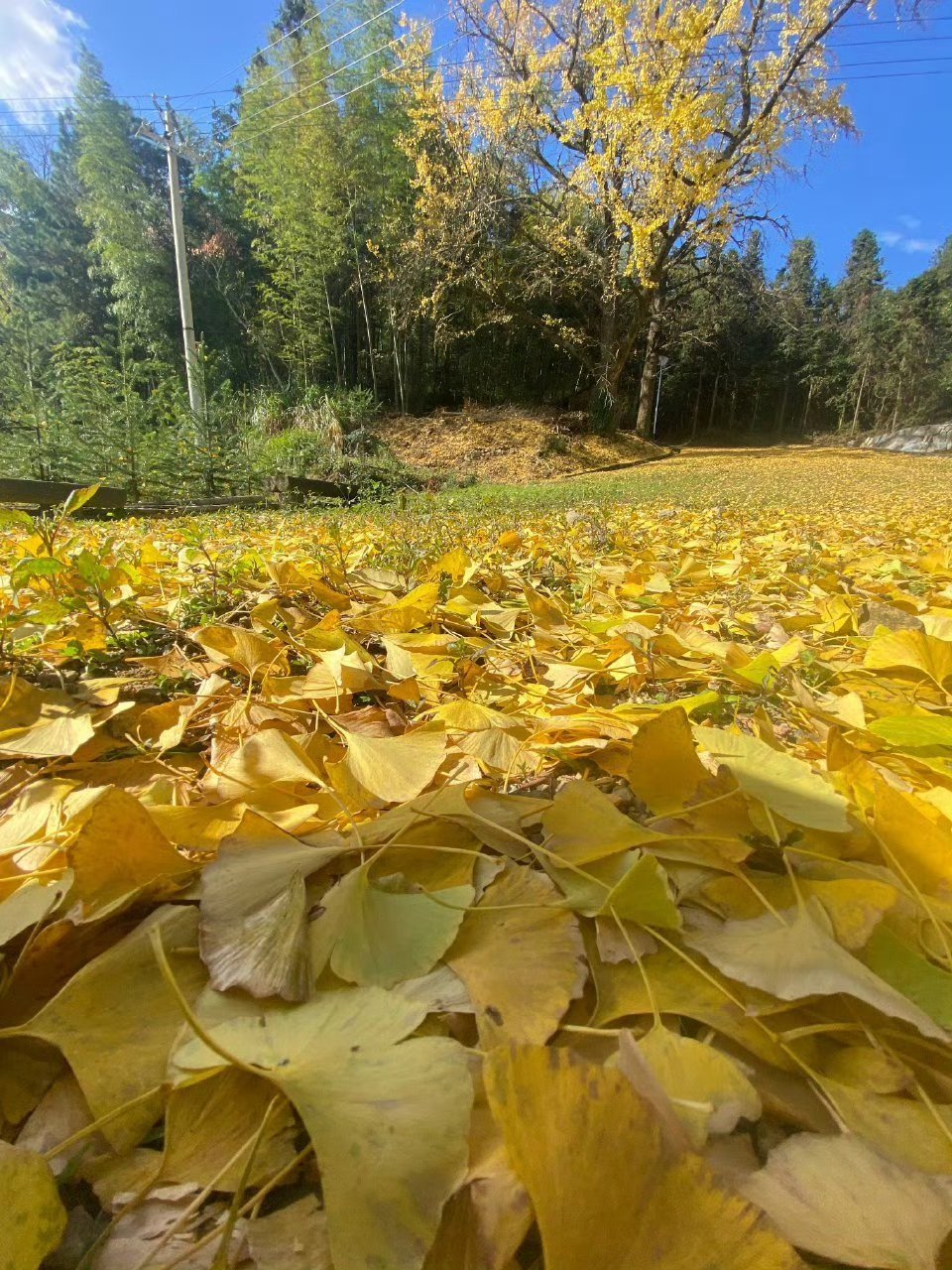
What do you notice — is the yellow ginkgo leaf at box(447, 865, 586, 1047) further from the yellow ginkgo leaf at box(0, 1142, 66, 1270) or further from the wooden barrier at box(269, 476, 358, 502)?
the wooden barrier at box(269, 476, 358, 502)

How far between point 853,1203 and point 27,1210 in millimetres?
238

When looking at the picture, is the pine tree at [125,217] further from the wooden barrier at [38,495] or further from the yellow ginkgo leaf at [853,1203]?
the yellow ginkgo leaf at [853,1203]

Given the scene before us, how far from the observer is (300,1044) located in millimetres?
220

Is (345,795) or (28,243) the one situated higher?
(28,243)

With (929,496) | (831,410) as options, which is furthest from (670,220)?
(831,410)

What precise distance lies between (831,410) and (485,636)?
2288 cm

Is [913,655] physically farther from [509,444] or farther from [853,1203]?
[509,444]

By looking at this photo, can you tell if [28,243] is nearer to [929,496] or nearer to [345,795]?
[929,496]

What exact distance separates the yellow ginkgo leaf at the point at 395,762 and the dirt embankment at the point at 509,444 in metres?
7.59

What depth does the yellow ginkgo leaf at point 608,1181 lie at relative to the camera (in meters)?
0.16

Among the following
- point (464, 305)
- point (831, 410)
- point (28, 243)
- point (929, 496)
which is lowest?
point (929, 496)

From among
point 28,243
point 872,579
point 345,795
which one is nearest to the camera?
point 345,795

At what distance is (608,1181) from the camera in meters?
0.17

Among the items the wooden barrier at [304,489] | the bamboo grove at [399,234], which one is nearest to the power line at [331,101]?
the bamboo grove at [399,234]
